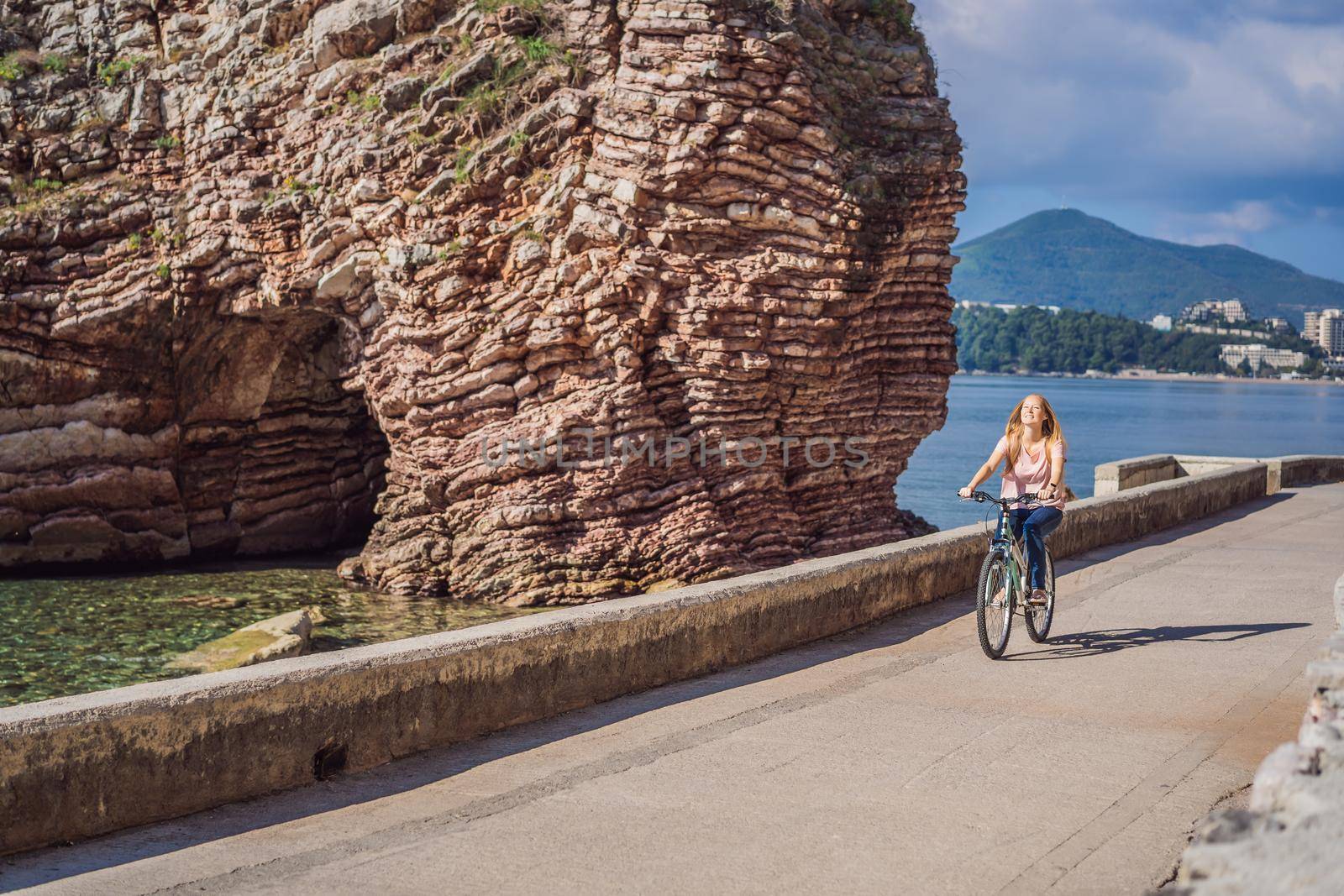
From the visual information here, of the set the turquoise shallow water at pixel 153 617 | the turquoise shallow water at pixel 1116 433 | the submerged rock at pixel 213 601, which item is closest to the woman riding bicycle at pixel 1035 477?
the turquoise shallow water at pixel 153 617

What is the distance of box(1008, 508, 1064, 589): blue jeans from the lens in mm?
8555

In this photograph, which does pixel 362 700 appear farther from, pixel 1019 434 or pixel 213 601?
pixel 213 601

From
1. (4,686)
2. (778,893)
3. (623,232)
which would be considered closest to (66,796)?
(778,893)

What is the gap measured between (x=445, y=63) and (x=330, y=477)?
9.64 meters

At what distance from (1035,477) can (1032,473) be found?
0.13ft

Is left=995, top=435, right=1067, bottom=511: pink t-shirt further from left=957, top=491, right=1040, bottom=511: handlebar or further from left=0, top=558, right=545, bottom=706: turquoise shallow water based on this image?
left=0, top=558, right=545, bottom=706: turquoise shallow water

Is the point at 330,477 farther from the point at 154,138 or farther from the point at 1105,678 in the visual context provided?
the point at 1105,678

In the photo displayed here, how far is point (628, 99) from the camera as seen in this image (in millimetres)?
18891

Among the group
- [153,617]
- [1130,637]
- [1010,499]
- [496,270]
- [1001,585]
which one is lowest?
[153,617]

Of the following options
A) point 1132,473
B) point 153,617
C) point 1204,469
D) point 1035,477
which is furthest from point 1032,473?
point 1204,469

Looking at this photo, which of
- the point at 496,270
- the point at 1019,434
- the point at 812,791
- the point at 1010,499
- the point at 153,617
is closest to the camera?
the point at 812,791

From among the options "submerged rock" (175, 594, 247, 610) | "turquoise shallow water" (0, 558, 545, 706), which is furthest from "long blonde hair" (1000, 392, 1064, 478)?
"submerged rock" (175, 594, 247, 610)

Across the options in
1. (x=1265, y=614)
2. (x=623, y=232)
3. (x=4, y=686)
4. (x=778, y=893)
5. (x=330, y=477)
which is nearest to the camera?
(x=778, y=893)

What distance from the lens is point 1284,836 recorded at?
312 centimetres
